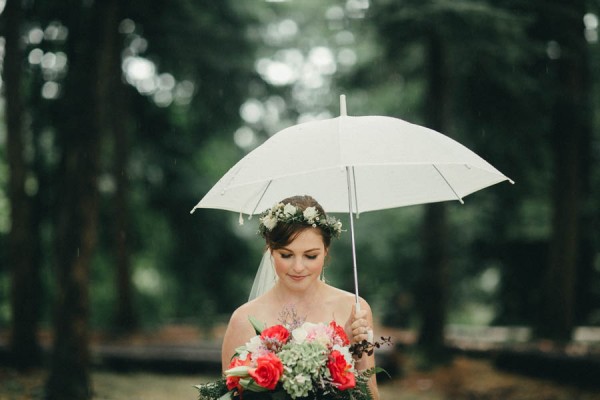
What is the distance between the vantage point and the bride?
3.59 metres

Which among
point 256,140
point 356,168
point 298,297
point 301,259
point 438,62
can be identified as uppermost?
point 438,62

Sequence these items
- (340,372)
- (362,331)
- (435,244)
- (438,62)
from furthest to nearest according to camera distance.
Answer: (435,244) → (438,62) → (362,331) → (340,372)

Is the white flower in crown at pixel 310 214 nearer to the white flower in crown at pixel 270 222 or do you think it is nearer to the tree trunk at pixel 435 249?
the white flower in crown at pixel 270 222

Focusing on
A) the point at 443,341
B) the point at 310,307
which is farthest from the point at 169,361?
the point at 310,307

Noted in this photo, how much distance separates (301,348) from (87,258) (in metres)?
5.81

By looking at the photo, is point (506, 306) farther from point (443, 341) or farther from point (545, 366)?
point (545, 366)

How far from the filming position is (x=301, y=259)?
142 inches

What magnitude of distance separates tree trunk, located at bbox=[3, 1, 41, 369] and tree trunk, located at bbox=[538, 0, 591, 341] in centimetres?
913

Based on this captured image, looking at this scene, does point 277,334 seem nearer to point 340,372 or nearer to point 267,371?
point 267,371

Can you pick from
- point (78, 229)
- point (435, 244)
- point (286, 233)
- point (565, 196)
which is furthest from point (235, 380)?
point (565, 196)

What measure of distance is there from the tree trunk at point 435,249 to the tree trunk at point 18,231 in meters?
6.99

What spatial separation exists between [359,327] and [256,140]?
45.9ft

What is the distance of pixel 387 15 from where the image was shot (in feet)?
33.7

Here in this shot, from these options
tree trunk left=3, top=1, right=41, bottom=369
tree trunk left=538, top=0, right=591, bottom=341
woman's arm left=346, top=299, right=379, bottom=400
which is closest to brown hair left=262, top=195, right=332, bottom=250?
woman's arm left=346, top=299, right=379, bottom=400
